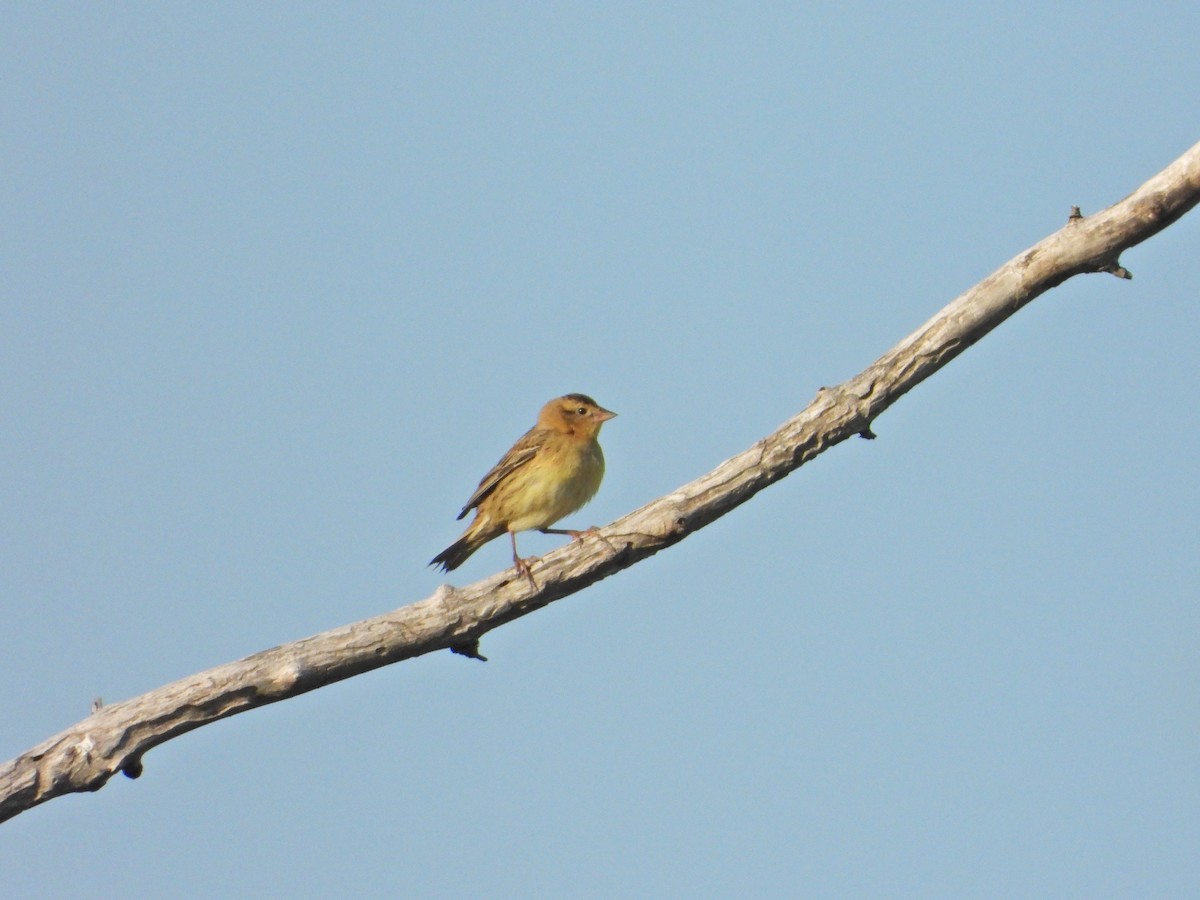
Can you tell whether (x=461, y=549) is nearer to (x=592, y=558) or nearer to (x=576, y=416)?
(x=576, y=416)

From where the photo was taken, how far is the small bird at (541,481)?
36.2 ft

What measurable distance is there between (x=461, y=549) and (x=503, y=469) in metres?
0.71

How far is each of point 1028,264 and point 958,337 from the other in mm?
558

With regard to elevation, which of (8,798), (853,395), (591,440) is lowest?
(8,798)

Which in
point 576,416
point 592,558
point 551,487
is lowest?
point 592,558

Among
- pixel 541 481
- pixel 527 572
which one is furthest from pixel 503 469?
pixel 527 572

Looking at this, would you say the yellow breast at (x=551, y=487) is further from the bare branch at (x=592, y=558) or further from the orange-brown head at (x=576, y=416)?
the bare branch at (x=592, y=558)

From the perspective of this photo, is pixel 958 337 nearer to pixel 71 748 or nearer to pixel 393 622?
pixel 393 622

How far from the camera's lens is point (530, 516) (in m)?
11.0

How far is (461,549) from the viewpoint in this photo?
11.5 metres

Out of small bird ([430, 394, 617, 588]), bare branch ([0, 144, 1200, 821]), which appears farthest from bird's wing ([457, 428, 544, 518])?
bare branch ([0, 144, 1200, 821])

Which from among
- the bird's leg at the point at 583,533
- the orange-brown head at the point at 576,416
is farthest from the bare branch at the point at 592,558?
the orange-brown head at the point at 576,416

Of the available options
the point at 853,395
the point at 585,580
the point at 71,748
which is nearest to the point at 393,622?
the point at 585,580

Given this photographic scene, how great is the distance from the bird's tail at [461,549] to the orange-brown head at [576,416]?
106cm
